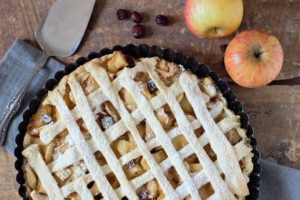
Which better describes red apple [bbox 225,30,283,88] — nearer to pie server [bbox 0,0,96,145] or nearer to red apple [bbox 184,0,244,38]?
red apple [bbox 184,0,244,38]

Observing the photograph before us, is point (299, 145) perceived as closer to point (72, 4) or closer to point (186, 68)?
point (186, 68)

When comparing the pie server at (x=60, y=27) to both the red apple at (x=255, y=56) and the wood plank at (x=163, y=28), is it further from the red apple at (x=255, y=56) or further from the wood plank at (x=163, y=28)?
the red apple at (x=255, y=56)

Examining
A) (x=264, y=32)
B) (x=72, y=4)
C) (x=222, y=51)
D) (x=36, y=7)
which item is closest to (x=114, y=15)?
(x=72, y=4)

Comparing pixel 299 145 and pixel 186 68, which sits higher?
pixel 186 68

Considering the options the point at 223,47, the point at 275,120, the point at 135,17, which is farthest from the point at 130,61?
the point at 275,120

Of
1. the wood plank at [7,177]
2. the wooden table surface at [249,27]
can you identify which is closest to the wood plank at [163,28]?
the wooden table surface at [249,27]

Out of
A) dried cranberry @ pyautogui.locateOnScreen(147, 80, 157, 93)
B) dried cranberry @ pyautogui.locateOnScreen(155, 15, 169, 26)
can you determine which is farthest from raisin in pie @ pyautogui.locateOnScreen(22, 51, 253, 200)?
dried cranberry @ pyautogui.locateOnScreen(155, 15, 169, 26)
